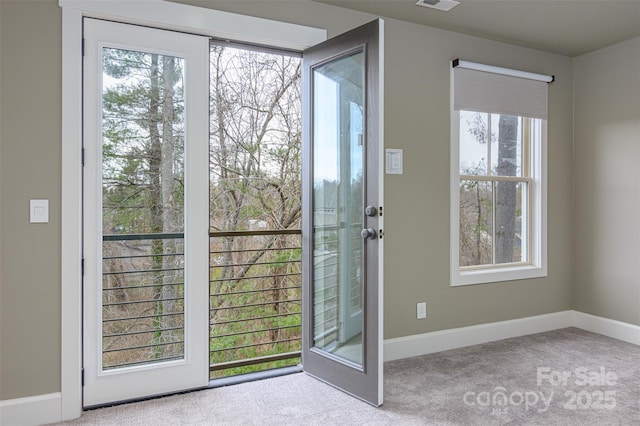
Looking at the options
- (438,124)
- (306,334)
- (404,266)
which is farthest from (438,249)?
(306,334)

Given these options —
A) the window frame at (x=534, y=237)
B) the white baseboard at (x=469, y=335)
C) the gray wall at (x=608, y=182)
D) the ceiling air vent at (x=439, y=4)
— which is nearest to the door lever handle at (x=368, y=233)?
the white baseboard at (x=469, y=335)

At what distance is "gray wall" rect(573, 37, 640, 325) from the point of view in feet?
11.8

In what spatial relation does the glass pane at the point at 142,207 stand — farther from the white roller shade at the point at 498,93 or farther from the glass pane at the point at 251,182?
the white roller shade at the point at 498,93

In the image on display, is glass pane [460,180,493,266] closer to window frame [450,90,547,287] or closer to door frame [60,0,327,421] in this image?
window frame [450,90,547,287]

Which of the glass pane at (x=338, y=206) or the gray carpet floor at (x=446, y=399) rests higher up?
the glass pane at (x=338, y=206)

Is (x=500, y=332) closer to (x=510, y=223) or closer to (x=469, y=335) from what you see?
(x=469, y=335)

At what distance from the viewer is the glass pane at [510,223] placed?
382cm

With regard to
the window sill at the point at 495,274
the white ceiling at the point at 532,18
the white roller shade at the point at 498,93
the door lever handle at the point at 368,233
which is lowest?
the window sill at the point at 495,274

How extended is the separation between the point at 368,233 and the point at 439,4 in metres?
1.68

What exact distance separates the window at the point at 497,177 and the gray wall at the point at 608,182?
0.44 m

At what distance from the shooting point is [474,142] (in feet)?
11.9

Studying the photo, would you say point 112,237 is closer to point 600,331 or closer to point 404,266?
point 404,266

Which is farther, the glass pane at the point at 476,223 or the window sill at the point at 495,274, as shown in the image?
the glass pane at the point at 476,223

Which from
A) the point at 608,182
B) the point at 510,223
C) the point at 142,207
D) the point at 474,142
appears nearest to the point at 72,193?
the point at 142,207
